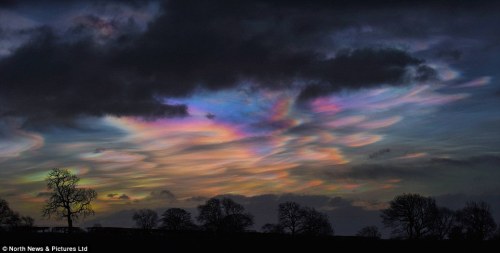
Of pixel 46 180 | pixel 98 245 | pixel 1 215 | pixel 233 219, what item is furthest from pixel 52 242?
pixel 233 219

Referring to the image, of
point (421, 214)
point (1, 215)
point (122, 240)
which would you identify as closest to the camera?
point (122, 240)

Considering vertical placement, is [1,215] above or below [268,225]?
above

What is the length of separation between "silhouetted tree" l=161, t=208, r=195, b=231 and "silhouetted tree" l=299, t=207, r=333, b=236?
32307mm

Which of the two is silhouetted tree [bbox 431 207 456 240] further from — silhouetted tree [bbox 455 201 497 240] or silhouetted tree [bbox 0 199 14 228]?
silhouetted tree [bbox 0 199 14 228]

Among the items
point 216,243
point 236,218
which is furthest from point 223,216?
point 216,243

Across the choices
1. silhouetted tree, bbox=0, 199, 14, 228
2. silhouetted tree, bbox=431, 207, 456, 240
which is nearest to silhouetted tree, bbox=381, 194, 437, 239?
silhouetted tree, bbox=431, 207, 456, 240

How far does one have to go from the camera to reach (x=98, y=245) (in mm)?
38344

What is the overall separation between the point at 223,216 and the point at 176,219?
13638 mm

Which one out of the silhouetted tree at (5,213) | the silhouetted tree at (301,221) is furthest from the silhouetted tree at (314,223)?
the silhouetted tree at (5,213)

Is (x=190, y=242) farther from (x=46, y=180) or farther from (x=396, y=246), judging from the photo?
(x=46, y=180)

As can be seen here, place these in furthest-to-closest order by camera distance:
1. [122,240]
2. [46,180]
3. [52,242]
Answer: [46,180] < [122,240] < [52,242]

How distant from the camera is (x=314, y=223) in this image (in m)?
141

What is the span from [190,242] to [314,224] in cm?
10282

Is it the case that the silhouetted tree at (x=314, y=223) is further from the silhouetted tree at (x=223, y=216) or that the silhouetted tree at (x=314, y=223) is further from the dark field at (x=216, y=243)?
the dark field at (x=216, y=243)
